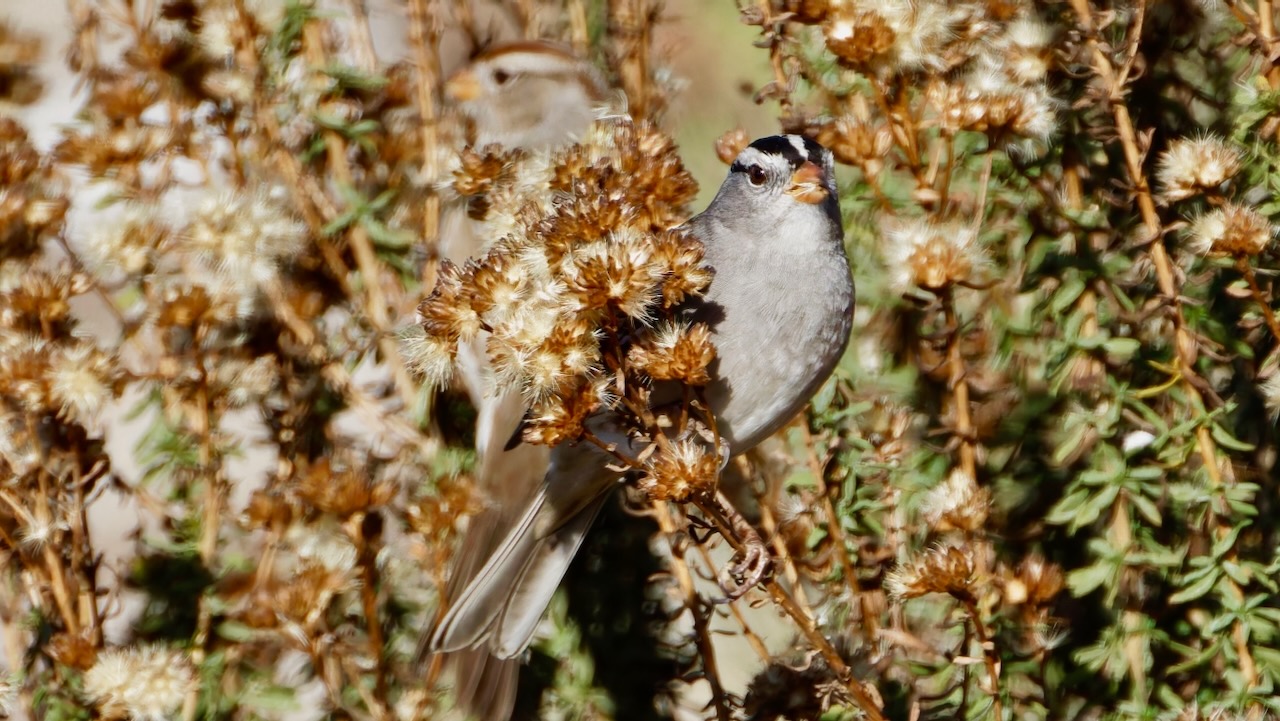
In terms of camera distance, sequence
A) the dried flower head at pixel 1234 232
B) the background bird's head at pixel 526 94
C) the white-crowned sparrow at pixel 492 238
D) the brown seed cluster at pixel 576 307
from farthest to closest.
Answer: the background bird's head at pixel 526 94, the white-crowned sparrow at pixel 492 238, the dried flower head at pixel 1234 232, the brown seed cluster at pixel 576 307

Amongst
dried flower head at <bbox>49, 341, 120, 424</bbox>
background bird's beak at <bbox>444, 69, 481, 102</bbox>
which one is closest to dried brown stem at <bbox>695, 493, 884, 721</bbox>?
dried flower head at <bbox>49, 341, 120, 424</bbox>

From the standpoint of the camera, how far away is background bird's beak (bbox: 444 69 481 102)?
4.20 m

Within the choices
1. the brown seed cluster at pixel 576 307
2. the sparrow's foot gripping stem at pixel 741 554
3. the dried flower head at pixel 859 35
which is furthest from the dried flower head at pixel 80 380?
the dried flower head at pixel 859 35

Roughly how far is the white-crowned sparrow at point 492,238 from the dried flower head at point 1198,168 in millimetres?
1012

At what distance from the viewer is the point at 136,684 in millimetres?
1993

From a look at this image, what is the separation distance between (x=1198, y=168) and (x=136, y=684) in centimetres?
169

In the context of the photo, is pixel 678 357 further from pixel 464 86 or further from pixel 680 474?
pixel 464 86

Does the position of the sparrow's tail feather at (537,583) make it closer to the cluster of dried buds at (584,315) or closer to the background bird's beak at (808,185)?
the background bird's beak at (808,185)

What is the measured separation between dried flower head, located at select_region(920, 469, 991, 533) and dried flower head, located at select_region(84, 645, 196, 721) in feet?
3.70

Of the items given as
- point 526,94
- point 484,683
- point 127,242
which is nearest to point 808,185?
point 484,683

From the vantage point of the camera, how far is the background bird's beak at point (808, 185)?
2.50m

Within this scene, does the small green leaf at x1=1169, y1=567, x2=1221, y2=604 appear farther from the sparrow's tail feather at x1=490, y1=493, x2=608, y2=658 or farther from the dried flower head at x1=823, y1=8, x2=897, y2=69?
the sparrow's tail feather at x1=490, y1=493, x2=608, y2=658

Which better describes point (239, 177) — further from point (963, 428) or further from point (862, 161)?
point (963, 428)

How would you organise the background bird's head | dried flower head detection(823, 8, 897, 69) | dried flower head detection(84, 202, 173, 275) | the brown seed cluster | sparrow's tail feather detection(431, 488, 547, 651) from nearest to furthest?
the brown seed cluster < dried flower head detection(823, 8, 897, 69) < dried flower head detection(84, 202, 173, 275) < sparrow's tail feather detection(431, 488, 547, 651) < the background bird's head
